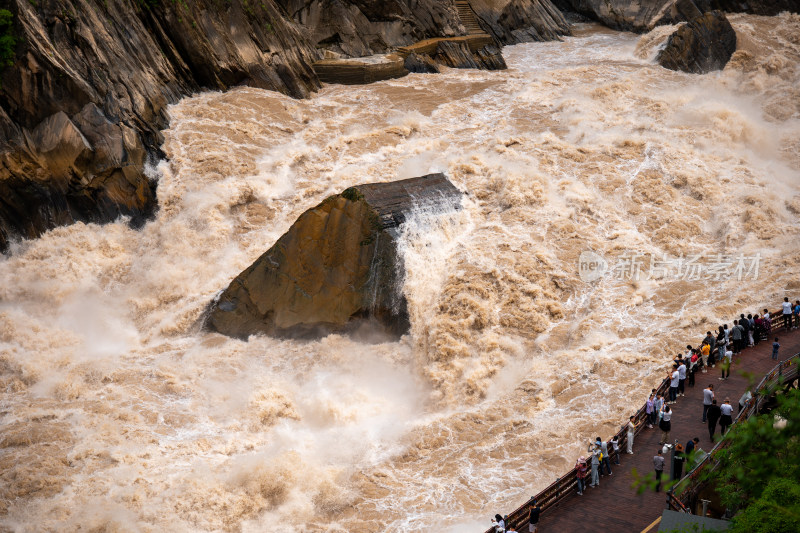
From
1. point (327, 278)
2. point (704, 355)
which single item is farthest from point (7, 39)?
point (704, 355)

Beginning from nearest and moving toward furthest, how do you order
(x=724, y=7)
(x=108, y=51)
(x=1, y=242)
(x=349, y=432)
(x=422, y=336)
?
(x=349, y=432)
(x=422, y=336)
(x=1, y=242)
(x=108, y=51)
(x=724, y=7)

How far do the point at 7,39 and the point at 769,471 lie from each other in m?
26.5

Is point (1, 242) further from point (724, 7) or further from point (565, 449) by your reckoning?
point (724, 7)

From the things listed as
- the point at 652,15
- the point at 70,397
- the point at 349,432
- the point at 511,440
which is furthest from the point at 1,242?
the point at 652,15

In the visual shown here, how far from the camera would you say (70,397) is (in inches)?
814

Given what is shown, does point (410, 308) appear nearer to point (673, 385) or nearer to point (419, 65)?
point (673, 385)

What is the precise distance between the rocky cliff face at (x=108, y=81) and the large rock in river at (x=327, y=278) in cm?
661

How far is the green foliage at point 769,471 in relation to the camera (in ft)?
33.3

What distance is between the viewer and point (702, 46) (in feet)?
124

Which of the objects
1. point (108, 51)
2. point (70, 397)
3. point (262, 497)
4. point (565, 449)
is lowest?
point (565, 449)

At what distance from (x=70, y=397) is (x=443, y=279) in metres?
11.2

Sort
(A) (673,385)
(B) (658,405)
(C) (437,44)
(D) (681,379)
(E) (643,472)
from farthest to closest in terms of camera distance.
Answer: (C) (437,44) → (D) (681,379) → (A) (673,385) → (B) (658,405) → (E) (643,472)

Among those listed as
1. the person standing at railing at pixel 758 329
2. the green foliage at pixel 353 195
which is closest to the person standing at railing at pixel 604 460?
the person standing at railing at pixel 758 329

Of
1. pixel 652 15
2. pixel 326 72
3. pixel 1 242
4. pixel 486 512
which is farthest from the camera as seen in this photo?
pixel 652 15
